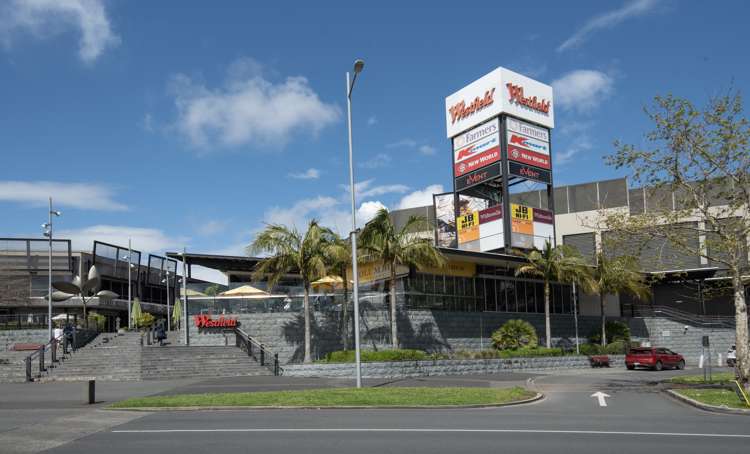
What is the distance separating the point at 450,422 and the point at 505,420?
1.34 m

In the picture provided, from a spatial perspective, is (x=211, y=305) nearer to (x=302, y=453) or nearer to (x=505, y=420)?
(x=505, y=420)

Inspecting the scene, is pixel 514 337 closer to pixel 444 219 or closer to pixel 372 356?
pixel 372 356

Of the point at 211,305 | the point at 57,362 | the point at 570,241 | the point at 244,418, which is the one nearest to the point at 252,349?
the point at 211,305

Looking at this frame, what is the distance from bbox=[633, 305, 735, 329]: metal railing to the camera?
177 ft

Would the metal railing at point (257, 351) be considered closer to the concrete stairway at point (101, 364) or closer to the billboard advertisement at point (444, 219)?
the concrete stairway at point (101, 364)

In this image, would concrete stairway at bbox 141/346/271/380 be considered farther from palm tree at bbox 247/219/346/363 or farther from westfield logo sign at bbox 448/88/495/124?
westfield logo sign at bbox 448/88/495/124

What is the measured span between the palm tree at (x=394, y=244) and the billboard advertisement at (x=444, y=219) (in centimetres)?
2709

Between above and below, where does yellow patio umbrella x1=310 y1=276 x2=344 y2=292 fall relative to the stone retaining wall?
above

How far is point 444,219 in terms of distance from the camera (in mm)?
61938

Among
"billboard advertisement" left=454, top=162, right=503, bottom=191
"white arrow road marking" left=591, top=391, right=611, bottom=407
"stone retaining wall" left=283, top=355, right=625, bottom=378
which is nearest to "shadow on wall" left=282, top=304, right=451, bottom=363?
"stone retaining wall" left=283, top=355, right=625, bottom=378

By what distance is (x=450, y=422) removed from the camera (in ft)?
50.2

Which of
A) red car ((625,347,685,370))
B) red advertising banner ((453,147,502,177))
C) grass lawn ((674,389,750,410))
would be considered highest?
red advertising banner ((453,147,502,177))

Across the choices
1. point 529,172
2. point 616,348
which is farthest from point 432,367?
point 529,172

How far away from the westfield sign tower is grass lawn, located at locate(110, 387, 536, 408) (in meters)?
27.9
